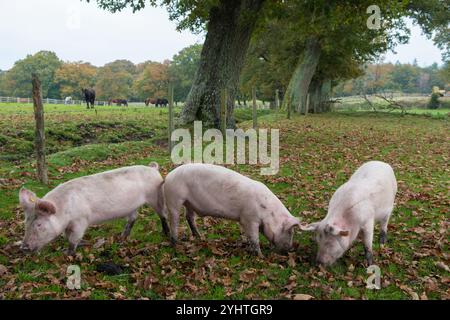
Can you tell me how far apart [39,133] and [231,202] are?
17.9 ft

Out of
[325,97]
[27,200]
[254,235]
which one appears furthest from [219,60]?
[325,97]

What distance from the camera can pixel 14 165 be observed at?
40.1 ft

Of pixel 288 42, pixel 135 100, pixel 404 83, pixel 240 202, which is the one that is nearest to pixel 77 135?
pixel 240 202

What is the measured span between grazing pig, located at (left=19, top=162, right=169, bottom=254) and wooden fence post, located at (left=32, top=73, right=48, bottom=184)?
3.77 meters

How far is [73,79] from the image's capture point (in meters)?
75.8

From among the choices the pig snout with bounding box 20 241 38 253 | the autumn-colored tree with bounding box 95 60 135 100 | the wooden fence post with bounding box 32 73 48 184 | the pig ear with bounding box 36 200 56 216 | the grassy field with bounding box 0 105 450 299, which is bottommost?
the grassy field with bounding box 0 105 450 299

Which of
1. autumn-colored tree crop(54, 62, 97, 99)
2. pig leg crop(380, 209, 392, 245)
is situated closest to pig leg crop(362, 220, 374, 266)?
pig leg crop(380, 209, 392, 245)

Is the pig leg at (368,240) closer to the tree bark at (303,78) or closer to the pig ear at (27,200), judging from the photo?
the pig ear at (27,200)

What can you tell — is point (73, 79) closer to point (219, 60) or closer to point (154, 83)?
point (154, 83)

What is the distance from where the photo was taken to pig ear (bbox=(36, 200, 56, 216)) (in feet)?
18.5

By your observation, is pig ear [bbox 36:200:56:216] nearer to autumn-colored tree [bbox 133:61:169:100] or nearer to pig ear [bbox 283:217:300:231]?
pig ear [bbox 283:217:300:231]

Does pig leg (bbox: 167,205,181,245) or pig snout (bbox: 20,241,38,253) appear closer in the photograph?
pig snout (bbox: 20,241,38,253)
